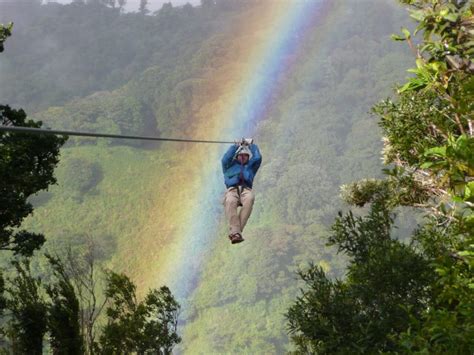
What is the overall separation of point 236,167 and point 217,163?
145638 mm

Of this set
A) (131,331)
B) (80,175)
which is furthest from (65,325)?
(80,175)

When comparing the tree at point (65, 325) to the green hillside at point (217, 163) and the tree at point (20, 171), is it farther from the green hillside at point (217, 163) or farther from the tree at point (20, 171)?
the green hillside at point (217, 163)

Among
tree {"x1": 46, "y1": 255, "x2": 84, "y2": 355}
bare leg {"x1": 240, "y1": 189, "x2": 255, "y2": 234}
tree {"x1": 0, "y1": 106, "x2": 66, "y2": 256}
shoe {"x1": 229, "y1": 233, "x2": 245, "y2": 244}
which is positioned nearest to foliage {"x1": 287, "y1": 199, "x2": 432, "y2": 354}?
bare leg {"x1": 240, "y1": 189, "x2": 255, "y2": 234}

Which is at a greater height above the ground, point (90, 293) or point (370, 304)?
point (90, 293)

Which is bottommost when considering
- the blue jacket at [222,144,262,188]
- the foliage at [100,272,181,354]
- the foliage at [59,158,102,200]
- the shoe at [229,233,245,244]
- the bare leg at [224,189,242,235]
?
the shoe at [229,233,245,244]

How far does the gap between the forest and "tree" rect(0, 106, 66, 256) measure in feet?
0.18

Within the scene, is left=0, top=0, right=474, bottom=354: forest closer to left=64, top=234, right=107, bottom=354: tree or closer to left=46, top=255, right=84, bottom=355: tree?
left=46, top=255, right=84, bottom=355: tree

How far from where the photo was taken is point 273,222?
410ft

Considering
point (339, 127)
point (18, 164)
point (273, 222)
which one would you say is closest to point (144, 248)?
point (273, 222)

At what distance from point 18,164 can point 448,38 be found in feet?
40.1

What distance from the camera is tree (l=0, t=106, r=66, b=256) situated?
1406 cm

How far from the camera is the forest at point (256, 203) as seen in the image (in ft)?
23.5

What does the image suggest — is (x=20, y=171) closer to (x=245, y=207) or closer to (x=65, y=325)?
(x=65, y=325)

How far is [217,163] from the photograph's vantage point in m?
155
